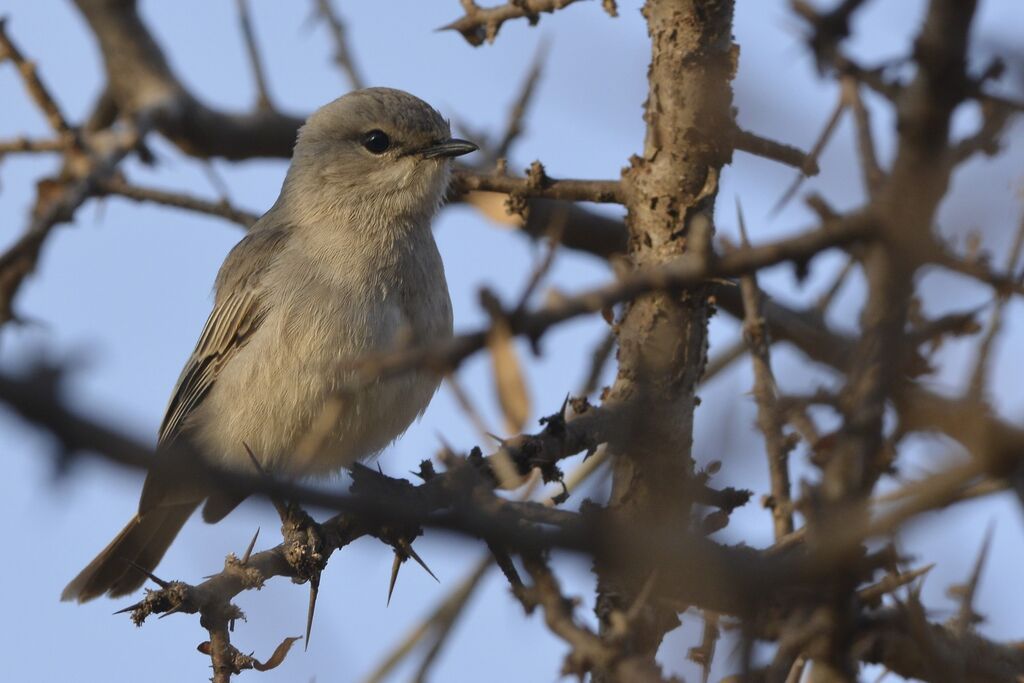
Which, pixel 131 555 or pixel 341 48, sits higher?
pixel 341 48

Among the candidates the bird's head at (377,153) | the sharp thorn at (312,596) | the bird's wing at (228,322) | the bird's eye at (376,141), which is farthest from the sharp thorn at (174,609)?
the bird's eye at (376,141)

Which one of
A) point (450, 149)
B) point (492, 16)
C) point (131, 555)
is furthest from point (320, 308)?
point (131, 555)

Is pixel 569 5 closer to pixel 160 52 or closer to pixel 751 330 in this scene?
pixel 751 330

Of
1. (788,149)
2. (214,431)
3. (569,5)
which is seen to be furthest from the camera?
(214,431)

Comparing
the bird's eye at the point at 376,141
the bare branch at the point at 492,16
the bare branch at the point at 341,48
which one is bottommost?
the bare branch at the point at 492,16

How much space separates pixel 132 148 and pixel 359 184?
4.90 ft

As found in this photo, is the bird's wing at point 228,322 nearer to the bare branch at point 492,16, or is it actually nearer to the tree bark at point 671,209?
the bare branch at point 492,16

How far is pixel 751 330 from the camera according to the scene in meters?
4.30

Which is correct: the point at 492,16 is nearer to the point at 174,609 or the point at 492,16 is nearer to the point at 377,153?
the point at 174,609

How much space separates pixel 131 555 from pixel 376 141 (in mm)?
2898

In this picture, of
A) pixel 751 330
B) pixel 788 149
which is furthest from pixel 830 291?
pixel 788 149

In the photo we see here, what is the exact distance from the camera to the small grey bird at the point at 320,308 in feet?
18.6

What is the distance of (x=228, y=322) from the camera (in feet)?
21.3

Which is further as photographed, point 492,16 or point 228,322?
point 228,322
